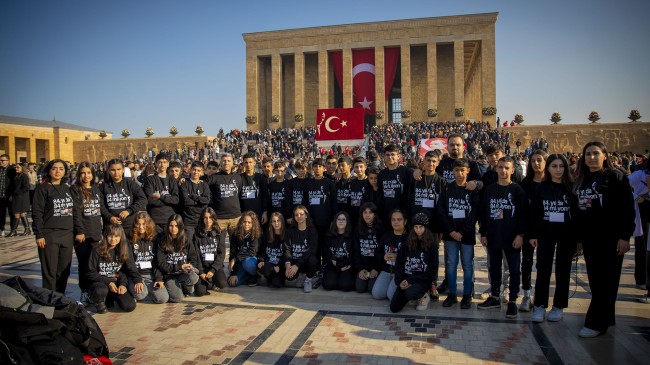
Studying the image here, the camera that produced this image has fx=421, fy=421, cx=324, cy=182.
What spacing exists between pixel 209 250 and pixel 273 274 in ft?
3.33

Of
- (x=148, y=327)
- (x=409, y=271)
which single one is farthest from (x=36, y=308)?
(x=409, y=271)

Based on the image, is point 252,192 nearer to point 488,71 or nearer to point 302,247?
point 302,247

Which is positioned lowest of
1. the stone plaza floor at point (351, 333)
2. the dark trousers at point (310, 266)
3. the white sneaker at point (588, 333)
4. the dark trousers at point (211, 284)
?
the stone plaza floor at point (351, 333)

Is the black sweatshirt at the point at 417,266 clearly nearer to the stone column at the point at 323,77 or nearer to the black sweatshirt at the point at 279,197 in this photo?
the black sweatshirt at the point at 279,197

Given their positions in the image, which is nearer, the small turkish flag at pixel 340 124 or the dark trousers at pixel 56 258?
the dark trousers at pixel 56 258

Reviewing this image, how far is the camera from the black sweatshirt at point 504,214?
5.00 m

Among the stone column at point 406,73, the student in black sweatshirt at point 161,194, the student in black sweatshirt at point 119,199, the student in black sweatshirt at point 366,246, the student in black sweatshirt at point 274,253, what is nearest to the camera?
the student in black sweatshirt at point 366,246

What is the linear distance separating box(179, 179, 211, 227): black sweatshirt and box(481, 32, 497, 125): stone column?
116 ft

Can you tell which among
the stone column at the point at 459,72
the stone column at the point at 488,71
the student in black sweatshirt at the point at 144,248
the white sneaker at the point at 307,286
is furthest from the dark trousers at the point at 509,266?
the stone column at the point at 459,72

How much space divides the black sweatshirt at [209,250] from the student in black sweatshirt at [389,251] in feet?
7.55

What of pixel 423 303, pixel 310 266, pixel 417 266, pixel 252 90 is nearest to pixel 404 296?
pixel 423 303

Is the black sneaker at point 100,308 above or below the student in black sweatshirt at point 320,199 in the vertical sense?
below

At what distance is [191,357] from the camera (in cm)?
391

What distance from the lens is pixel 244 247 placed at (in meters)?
6.61
